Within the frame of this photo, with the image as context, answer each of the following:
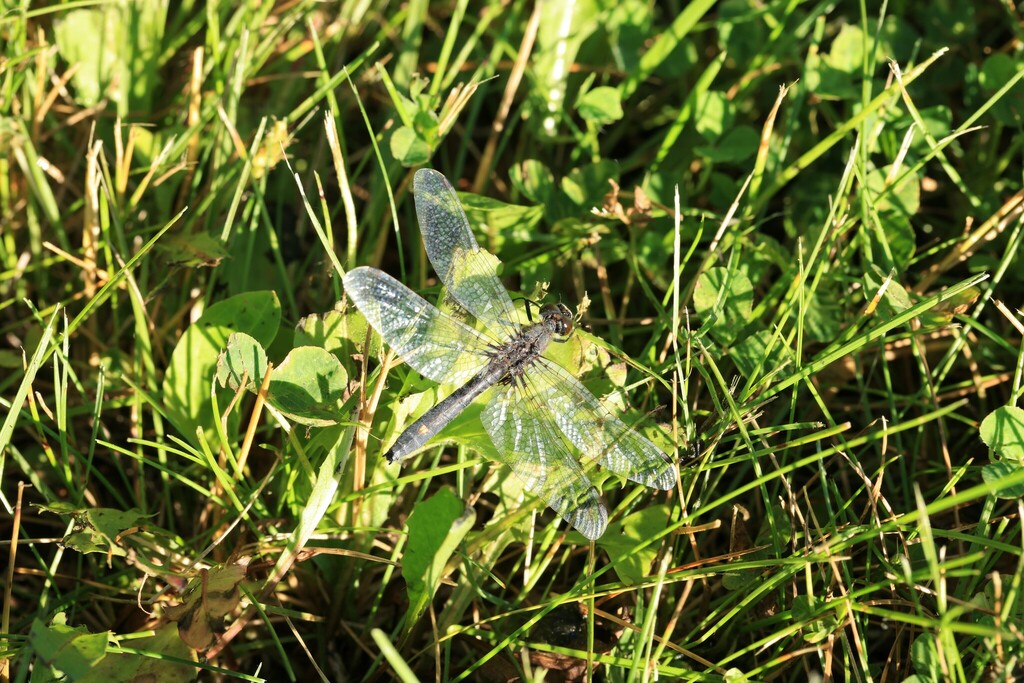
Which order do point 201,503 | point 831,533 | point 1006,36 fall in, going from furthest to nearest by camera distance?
point 1006,36 < point 201,503 < point 831,533

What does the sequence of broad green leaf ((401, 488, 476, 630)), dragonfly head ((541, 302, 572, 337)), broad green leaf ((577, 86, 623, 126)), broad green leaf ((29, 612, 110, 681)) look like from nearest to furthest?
broad green leaf ((29, 612, 110, 681)) < broad green leaf ((401, 488, 476, 630)) < dragonfly head ((541, 302, 572, 337)) < broad green leaf ((577, 86, 623, 126))

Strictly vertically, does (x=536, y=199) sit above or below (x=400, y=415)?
above

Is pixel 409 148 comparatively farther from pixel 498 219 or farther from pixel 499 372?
pixel 499 372

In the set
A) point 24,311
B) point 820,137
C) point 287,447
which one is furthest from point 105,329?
point 820,137

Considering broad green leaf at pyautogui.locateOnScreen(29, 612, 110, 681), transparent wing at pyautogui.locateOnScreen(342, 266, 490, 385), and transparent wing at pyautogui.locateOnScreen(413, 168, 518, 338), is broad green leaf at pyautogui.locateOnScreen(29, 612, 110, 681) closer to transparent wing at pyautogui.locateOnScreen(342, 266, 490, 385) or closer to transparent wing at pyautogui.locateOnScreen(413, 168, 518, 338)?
transparent wing at pyautogui.locateOnScreen(342, 266, 490, 385)

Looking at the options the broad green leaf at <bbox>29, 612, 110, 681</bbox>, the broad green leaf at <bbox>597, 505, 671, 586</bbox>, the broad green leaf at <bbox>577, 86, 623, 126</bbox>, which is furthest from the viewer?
the broad green leaf at <bbox>577, 86, 623, 126</bbox>

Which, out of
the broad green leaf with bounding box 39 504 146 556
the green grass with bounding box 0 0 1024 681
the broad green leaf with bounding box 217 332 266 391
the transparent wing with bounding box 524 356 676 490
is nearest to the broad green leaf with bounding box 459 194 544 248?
the green grass with bounding box 0 0 1024 681

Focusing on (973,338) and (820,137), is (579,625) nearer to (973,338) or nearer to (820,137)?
(973,338)
